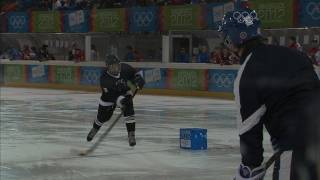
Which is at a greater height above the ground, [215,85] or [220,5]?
[220,5]

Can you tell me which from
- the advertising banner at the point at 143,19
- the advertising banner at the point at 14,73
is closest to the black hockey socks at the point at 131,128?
the advertising banner at the point at 143,19

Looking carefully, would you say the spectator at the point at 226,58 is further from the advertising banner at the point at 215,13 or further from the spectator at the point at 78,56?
the spectator at the point at 78,56

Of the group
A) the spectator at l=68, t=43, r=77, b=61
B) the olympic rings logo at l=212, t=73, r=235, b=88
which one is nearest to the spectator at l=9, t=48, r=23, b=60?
the spectator at l=68, t=43, r=77, b=61

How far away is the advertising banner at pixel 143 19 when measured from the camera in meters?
24.7

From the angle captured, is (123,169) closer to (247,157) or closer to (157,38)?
(247,157)

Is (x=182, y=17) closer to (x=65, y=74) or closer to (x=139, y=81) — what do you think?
(x=65, y=74)

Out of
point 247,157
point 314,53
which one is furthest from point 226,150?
point 314,53

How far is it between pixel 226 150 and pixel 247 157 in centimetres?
623

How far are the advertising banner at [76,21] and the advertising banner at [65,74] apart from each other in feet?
6.12

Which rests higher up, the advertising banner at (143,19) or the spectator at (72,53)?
the advertising banner at (143,19)

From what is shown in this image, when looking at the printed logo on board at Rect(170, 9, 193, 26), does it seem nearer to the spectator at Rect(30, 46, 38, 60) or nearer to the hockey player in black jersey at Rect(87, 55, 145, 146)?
the spectator at Rect(30, 46, 38, 60)

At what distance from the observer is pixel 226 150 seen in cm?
920

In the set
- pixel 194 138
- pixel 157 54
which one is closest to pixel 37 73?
pixel 157 54

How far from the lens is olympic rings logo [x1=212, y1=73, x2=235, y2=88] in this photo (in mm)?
20531
